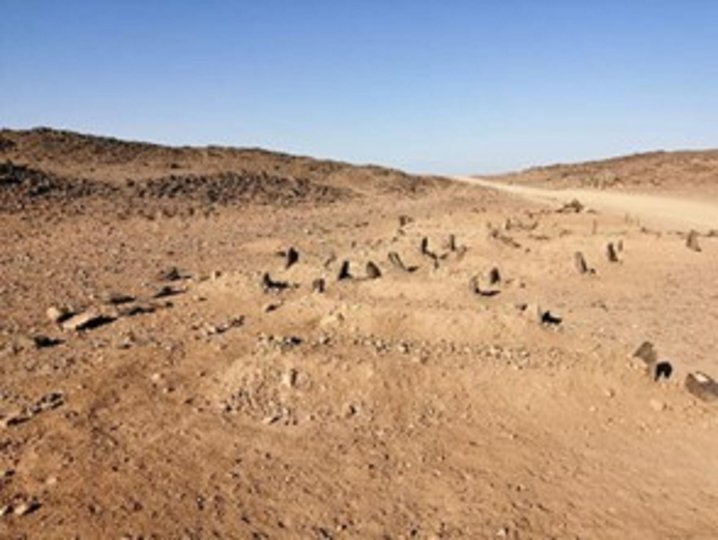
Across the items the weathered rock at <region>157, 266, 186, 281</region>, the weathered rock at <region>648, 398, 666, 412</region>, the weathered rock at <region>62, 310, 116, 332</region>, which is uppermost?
the weathered rock at <region>62, 310, 116, 332</region>

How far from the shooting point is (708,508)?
6.25 metres

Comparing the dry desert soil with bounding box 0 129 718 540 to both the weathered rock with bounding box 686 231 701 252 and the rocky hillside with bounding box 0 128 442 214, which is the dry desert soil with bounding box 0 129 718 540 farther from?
the rocky hillside with bounding box 0 128 442 214

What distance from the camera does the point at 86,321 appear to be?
33.1 ft

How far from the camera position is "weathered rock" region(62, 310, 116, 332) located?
396 inches

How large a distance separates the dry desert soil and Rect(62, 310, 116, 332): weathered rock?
3 cm

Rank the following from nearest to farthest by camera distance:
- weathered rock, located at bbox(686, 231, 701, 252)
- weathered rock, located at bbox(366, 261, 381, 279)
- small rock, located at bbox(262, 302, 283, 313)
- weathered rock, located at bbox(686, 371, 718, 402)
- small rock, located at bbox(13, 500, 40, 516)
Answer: small rock, located at bbox(13, 500, 40, 516)
weathered rock, located at bbox(686, 371, 718, 402)
small rock, located at bbox(262, 302, 283, 313)
weathered rock, located at bbox(366, 261, 381, 279)
weathered rock, located at bbox(686, 231, 701, 252)

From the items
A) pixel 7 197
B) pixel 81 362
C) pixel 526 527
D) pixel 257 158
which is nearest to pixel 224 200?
pixel 7 197

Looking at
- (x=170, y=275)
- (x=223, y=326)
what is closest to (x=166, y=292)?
(x=170, y=275)

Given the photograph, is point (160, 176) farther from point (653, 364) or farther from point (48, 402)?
point (653, 364)

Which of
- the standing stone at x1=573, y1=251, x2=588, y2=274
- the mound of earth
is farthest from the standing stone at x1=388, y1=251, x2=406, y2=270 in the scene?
the mound of earth

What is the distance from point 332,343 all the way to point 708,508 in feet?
13.0

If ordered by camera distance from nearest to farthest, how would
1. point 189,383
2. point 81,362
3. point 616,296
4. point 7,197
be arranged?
point 189,383, point 81,362, point 616,296, point 7,197

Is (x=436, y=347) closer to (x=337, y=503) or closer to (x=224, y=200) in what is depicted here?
(x=337, y=503)

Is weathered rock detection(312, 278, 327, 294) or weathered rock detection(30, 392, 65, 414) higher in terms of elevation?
weathered rock detection(312, 278, 327, 294)
